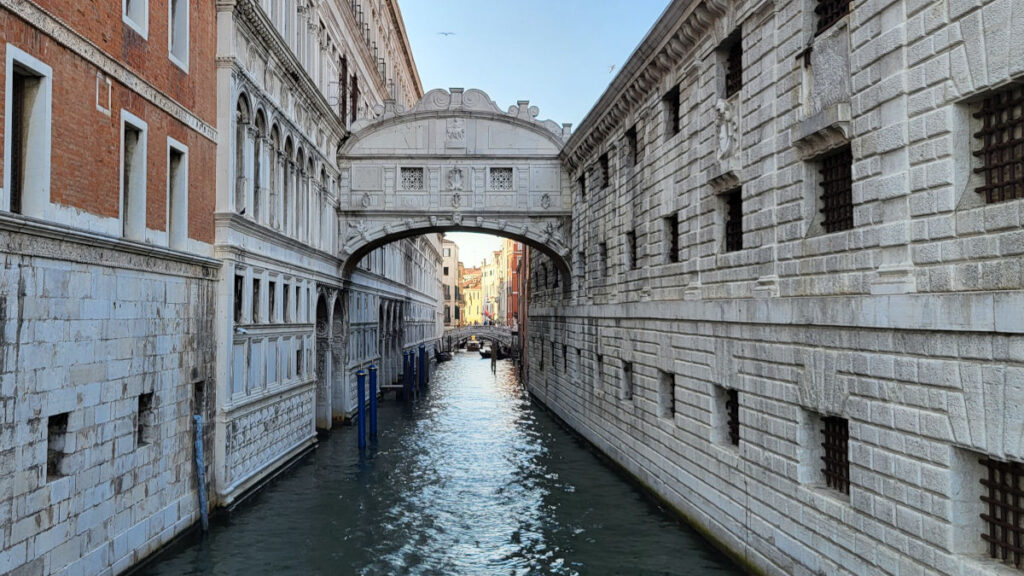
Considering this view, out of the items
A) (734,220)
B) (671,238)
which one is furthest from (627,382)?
(734,220)

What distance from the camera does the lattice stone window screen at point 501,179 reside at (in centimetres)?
2205

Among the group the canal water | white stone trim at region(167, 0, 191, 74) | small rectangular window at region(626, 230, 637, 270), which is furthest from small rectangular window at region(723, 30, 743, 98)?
white stone trim at region(167, 0, 191, 74)

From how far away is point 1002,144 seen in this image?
597cm

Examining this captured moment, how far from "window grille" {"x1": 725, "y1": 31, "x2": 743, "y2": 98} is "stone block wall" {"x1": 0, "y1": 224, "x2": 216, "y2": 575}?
27.2ft

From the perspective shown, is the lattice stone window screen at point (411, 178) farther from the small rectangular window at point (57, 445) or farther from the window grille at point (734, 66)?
the small rectangular window at point (57, 445)

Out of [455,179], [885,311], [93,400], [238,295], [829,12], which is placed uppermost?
[455,179]

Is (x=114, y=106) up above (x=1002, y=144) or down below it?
above

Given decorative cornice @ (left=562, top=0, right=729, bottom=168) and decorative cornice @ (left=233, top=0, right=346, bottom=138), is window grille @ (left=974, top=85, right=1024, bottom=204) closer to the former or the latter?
decorative cornice @ (left=562, top=0, right=729, bottom=168)

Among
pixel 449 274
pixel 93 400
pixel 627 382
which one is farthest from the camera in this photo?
pixel 449 274

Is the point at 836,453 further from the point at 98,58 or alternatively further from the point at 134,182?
the point at 98,58

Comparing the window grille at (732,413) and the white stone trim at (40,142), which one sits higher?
the white stone trim at (40,142)

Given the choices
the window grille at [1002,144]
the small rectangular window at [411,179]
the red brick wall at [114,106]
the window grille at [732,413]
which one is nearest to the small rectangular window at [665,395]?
the window grille at [732,413]

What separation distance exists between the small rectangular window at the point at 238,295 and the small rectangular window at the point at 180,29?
12.3 feet

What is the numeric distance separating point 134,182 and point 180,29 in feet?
9.21
